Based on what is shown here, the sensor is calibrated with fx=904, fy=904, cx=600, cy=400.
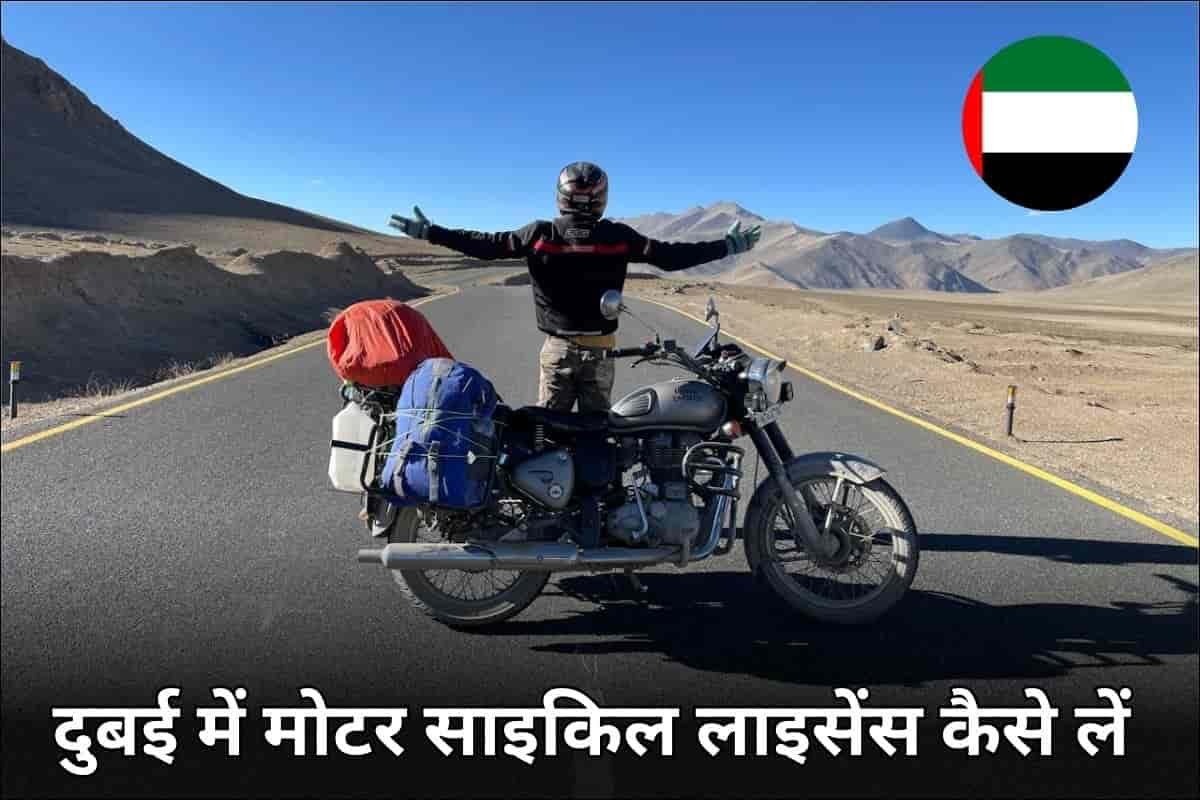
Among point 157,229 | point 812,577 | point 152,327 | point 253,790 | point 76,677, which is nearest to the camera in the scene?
point 253,790

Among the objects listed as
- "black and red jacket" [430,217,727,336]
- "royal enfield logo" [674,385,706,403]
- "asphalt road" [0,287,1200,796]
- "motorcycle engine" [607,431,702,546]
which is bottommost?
"asphalt road" [0,287,1200,796]

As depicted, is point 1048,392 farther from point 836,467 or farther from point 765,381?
point 765,381

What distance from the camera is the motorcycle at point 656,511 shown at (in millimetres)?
4207

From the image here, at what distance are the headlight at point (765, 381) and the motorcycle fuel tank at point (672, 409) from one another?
0.18 metres

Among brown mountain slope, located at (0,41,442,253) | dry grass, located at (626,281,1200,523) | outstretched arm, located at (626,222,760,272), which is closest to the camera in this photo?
outstretched arm, located at (626,222,760,272)

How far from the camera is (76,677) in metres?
3.61

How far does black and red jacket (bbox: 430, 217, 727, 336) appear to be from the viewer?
4672 mm

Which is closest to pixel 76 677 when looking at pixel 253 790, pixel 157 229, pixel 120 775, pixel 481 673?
pixel 120 775

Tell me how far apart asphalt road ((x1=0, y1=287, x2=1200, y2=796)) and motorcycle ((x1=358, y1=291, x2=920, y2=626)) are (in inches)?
9.0

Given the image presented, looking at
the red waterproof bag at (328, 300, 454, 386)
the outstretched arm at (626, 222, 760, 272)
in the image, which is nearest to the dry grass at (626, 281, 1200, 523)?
the outstretched arm at (626, 222, 760, 272)

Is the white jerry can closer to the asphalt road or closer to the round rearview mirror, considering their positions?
the asphalt road

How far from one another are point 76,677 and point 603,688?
2106 mm

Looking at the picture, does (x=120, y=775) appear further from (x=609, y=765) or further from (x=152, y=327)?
(x=152, y=327)

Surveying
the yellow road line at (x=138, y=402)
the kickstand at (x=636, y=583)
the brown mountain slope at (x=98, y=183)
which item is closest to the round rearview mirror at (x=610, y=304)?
the kickstand at (x=636, y=583)
